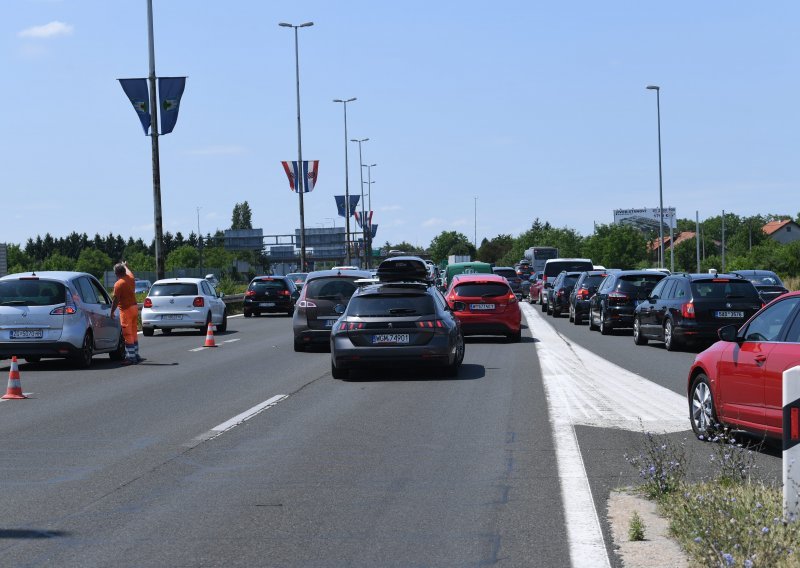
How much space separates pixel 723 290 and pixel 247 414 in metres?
12.9

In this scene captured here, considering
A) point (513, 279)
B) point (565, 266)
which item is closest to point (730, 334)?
point (565, 266)

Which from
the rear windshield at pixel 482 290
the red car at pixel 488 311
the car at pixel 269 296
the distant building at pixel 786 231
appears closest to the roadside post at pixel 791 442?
the red car at pixel 488 311

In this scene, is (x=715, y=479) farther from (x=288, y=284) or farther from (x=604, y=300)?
(x=288, y=284)

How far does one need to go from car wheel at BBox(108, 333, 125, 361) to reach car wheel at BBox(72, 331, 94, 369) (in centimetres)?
143

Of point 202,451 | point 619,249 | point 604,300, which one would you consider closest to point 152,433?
point 202,451

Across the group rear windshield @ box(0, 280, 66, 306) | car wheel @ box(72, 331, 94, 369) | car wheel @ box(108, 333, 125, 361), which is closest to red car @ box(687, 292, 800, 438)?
car wheel @ box(72, 331, 94, 369)

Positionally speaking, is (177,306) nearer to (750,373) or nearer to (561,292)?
(561,292)

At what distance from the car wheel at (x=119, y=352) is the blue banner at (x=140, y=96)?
16010 mm

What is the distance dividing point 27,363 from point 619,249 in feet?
371

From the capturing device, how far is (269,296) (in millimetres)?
43562

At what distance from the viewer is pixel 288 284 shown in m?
44.3

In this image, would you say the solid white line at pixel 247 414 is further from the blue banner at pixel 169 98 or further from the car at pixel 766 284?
the blue banner at pixel 169 98

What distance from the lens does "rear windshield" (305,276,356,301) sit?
2331 centimetres

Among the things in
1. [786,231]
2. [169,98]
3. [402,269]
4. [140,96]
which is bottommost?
[402,269]
